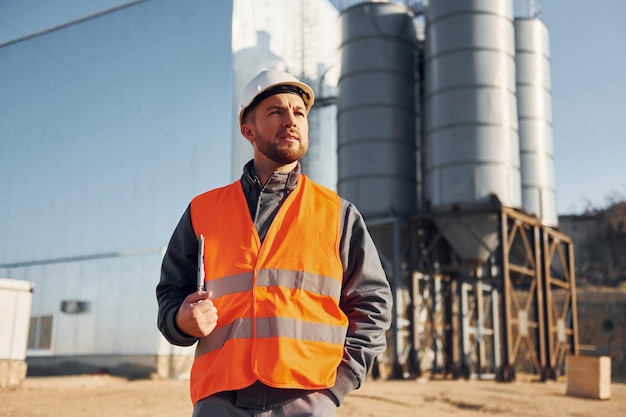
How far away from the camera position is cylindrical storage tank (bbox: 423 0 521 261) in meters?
18.1

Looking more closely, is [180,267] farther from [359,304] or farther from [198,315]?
[359,304]

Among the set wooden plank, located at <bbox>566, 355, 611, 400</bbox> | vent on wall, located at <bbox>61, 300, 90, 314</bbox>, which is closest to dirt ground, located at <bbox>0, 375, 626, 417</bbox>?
wooden plank, located at <bbox>566, 355, 611, 400</bbox>

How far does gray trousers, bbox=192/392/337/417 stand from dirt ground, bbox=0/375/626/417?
8.22 m

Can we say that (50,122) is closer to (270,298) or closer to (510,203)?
(510,203)

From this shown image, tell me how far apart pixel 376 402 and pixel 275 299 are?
1002 centimetres

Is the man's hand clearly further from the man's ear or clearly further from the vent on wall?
the vent on wall

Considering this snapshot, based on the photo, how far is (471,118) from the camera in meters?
18.2

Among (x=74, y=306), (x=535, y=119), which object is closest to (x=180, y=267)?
(x=74, y=306)

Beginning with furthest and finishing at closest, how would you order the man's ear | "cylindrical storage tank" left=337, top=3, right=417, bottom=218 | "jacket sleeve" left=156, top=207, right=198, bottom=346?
1. "cylindrical storage tank" left=337, top=3, right=417, bottom=218
2. the man's ear
3. "jacket sleeve" left=156, top=207, right=198, bottom=346

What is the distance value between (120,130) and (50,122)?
3494 millimetres

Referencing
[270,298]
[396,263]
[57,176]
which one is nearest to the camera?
[270,298]

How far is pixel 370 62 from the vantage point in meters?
20.2

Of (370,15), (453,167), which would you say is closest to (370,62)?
(370,15)

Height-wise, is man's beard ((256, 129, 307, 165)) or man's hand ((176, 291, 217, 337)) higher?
man's beard ((256, 129, 307, 165))
